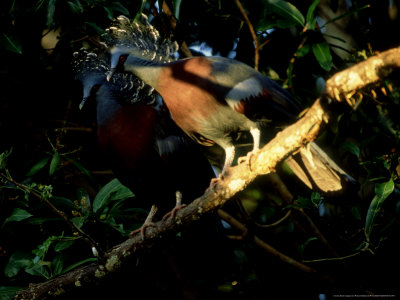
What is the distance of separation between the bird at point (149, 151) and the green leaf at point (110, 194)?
76 mm

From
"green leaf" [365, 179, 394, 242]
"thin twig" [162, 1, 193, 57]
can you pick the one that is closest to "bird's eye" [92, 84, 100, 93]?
"thin twig" [162, 1, 193, 57]

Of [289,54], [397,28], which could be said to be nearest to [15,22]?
[289,54]

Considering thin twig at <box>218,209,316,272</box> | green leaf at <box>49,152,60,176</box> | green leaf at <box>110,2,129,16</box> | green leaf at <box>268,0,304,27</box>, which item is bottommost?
thin twig at <box>218,209,316,272</box>

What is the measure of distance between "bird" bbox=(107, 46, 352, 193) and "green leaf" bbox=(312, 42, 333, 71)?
44 cm

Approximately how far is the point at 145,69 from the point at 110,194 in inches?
28.2

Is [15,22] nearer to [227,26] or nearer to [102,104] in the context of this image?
[102,104]

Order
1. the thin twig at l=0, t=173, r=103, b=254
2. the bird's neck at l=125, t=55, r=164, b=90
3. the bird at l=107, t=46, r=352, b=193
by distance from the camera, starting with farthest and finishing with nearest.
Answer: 1. the bird's neck at l=125, t=55, r=164, b=90
2. the bird at l=107, t=46, r=352, b=193
3. the thin twig at l=0, t=173, r=103, b=254

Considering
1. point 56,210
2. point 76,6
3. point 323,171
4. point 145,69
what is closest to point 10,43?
point 76,6

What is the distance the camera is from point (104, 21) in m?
2.62

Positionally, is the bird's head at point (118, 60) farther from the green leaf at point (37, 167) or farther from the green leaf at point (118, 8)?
the green leaf at point (37, 167)

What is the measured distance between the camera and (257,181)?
116 inches

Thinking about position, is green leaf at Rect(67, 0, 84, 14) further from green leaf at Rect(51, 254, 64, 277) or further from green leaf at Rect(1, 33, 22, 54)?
green leaf at Rect(51, 254, 64, 277)

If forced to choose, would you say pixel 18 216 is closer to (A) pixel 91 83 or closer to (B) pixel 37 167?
(B) pixel 37 167

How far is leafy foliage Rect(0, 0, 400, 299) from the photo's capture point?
2.22 m
